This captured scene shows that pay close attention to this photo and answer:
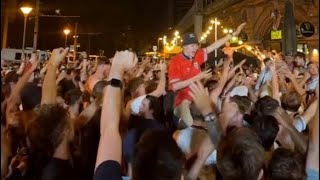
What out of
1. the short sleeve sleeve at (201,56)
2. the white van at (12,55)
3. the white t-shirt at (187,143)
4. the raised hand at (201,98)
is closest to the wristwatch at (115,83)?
the white van at (12,55)

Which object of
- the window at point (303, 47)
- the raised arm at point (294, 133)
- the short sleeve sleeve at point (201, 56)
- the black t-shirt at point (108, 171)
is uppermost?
the window at point (303, 47)

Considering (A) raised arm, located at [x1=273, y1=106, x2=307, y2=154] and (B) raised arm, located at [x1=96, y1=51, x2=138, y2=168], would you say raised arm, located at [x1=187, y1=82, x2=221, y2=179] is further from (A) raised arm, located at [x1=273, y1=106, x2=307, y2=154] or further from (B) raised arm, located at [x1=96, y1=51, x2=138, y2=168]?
(B) raised arm, located at [x1=96, y1=51, x2=138, y2=168]

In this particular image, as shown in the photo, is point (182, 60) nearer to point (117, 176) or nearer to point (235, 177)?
point (235, 177)

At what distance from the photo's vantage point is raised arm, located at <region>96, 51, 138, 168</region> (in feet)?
7.72

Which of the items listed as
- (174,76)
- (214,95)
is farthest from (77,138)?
(174,76)

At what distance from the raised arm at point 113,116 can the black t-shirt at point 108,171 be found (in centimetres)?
3

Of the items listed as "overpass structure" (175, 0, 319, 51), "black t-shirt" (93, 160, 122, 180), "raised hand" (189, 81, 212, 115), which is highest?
"overpass structure" (175, 0, 319, 51)

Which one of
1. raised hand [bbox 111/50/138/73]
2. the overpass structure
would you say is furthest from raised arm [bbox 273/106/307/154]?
the overpass structure

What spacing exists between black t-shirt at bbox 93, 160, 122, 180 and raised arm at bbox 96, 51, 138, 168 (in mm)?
26

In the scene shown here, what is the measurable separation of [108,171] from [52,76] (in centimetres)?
198

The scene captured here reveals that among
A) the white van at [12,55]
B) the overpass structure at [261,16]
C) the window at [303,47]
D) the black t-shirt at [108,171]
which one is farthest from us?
the window at [303,47]

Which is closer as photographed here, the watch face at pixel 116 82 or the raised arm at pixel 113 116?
the raised arm at pixel 113 116

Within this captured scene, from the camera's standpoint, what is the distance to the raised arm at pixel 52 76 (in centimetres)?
396

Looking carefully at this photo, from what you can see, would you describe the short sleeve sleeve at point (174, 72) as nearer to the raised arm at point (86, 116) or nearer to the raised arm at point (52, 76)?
the raised arm at point (86, 116)
